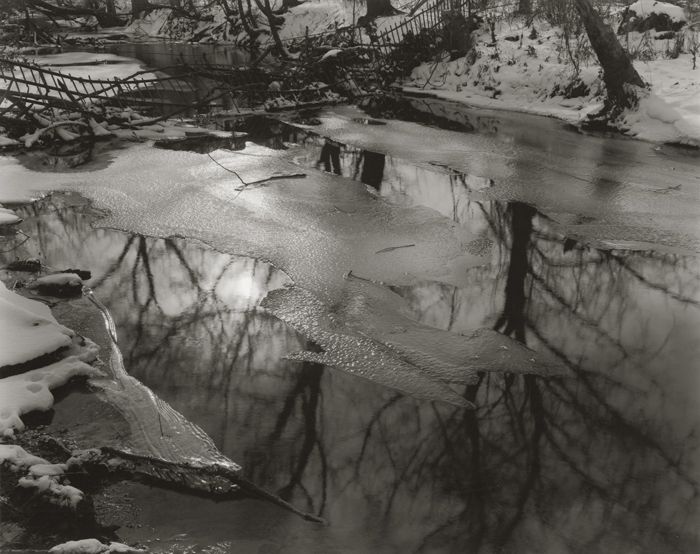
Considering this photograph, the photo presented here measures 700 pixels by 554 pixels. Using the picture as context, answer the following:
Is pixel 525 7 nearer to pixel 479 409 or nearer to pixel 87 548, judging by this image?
pixel 479 409

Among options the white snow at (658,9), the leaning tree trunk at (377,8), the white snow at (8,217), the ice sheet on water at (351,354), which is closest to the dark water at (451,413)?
the ice sheet on water at (351,354)

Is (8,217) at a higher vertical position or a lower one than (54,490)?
higher

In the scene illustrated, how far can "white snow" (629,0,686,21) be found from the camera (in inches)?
514

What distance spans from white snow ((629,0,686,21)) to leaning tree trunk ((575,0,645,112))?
11.6ft

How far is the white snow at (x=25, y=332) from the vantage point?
4246 millimetres

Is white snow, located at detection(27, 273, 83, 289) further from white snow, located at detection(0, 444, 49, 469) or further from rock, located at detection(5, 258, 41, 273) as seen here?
white snow, located at detection(0, 444, 49, 469)

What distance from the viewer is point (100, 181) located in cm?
836

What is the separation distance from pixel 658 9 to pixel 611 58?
3.98 m

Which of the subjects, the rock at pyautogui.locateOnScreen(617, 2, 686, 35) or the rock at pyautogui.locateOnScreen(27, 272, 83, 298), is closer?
the rock at pyautogui.locateOnScreen(27, 272, 83, 298)

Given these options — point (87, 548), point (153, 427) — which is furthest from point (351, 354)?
point (87, 548)

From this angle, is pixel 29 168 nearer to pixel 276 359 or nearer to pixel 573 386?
pixel 276 359

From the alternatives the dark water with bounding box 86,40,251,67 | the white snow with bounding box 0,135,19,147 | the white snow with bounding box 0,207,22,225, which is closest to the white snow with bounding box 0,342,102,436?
the white snow with bounding box 0,207,22,225

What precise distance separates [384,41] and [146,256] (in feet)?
38.3

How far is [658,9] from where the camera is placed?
13.2 metres
